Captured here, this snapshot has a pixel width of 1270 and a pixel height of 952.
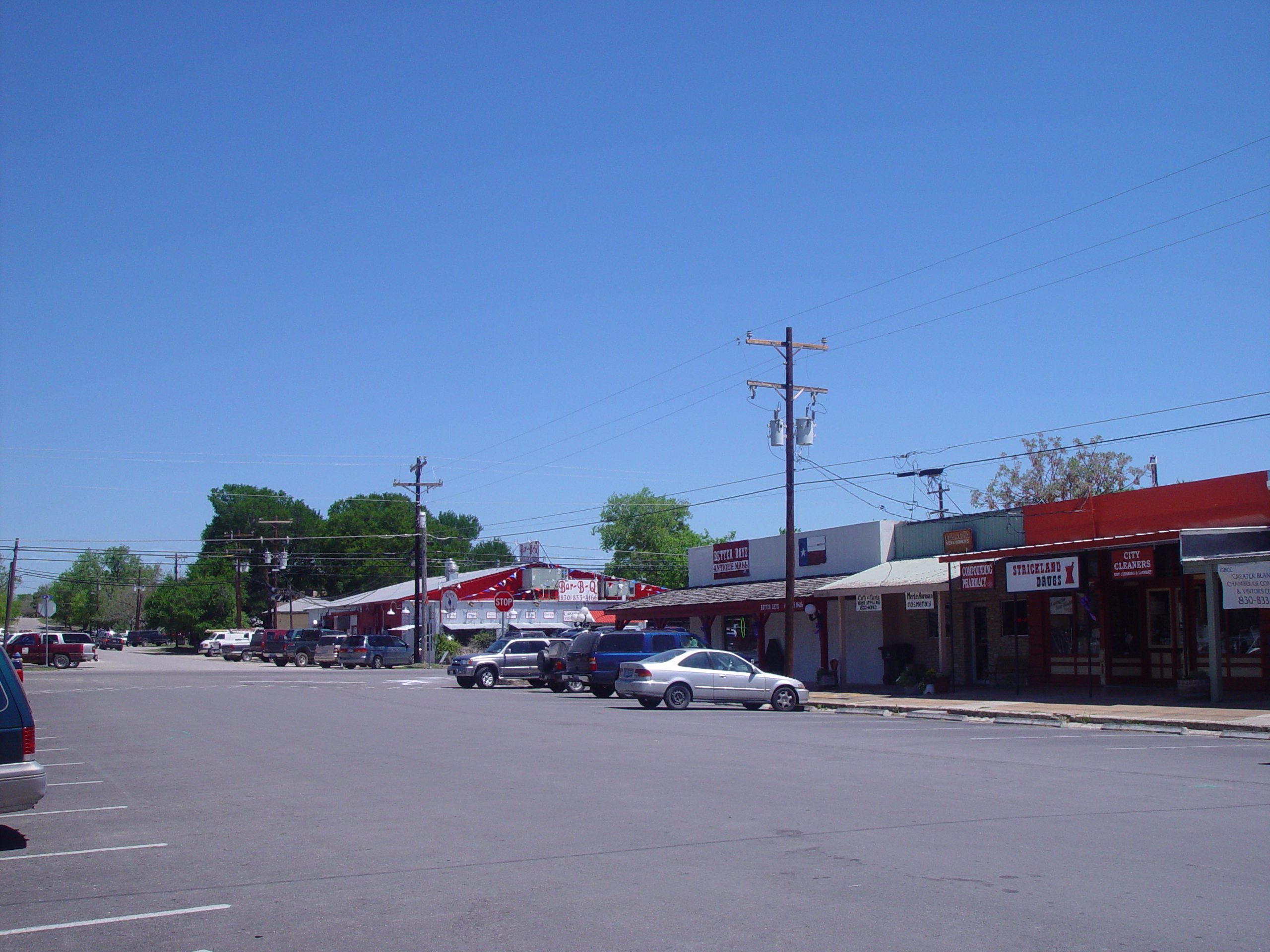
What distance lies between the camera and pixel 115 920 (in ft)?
22.1

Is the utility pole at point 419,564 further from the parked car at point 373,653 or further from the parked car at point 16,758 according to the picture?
the parked car at point 16,758

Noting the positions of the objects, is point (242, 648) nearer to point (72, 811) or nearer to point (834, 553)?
point (834, 553)

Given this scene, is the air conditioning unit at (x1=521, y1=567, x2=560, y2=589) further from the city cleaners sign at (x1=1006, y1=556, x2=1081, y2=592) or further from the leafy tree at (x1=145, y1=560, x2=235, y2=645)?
the leafy tree at (x1=145, y1=560, x2=235, y2=645)

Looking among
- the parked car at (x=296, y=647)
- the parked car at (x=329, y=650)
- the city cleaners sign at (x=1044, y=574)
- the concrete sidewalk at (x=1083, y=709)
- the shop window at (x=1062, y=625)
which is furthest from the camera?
the parked car at (x=296, y=647)

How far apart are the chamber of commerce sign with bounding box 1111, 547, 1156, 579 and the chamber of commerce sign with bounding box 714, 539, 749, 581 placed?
1807 centimetres

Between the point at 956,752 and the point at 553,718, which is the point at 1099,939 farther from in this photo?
the point at 553,718

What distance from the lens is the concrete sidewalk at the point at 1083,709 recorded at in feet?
63.9

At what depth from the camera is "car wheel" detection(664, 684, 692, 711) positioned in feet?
83.2

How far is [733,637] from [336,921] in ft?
117

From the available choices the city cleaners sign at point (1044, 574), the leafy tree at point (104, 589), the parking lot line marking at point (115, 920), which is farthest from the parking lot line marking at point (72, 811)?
the leafy tree at point (104, 589)

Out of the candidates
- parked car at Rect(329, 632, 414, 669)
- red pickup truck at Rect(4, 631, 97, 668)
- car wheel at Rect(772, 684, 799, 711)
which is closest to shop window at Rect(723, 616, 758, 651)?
car wheel at Rect(772, 684, 799, 711)

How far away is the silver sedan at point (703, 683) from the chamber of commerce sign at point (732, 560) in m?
15.2

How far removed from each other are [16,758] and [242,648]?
69.8 metres

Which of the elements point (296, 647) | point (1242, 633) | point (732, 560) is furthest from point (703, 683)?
point (296, 647)
